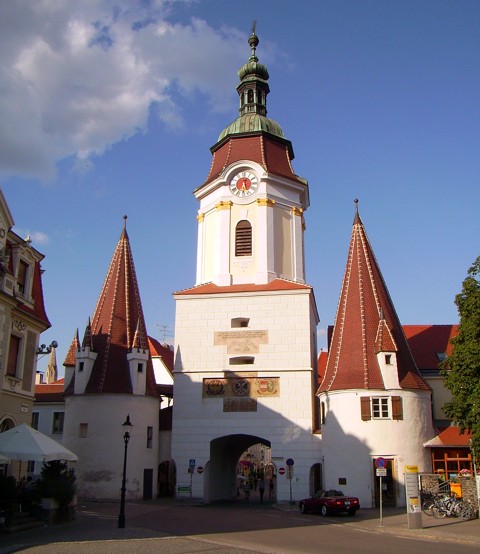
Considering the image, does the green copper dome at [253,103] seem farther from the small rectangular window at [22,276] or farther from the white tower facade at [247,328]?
the small rectangular window at [22,276]

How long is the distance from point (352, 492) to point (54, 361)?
56284 mm

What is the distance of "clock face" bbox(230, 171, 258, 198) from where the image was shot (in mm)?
38844

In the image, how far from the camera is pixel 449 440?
3044 centimetres

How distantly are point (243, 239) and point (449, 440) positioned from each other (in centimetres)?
1639

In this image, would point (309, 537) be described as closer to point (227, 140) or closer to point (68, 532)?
point (68, 532)

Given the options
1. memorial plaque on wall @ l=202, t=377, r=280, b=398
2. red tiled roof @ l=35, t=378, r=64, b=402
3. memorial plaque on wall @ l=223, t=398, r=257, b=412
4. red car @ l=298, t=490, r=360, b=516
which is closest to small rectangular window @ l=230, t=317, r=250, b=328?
memorial plaque on wall @ l=202, t=377, r=280, b=398

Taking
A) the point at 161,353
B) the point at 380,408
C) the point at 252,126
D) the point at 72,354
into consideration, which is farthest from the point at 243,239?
the point at 161,353

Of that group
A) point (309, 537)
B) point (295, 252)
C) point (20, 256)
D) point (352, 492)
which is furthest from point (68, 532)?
point (295, 252)

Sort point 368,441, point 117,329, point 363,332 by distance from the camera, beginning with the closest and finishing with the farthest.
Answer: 1. point 368,441
2. point 363,332
3. point 117,329

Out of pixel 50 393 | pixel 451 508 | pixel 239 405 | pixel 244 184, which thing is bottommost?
pixel 451 508

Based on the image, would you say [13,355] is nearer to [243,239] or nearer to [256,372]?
[256,372]

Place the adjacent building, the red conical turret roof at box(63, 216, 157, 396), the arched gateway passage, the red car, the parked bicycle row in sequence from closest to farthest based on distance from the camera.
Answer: the adjacent building → the parked bicycle row → the red car → the arched gateway passage → the red conical turret roof at box(63, 216, 157, 396)

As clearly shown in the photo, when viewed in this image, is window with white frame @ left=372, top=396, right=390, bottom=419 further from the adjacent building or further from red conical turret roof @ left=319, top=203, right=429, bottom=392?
the adjacent building

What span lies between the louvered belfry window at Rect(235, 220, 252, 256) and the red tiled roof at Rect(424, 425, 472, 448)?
49.0 feet
